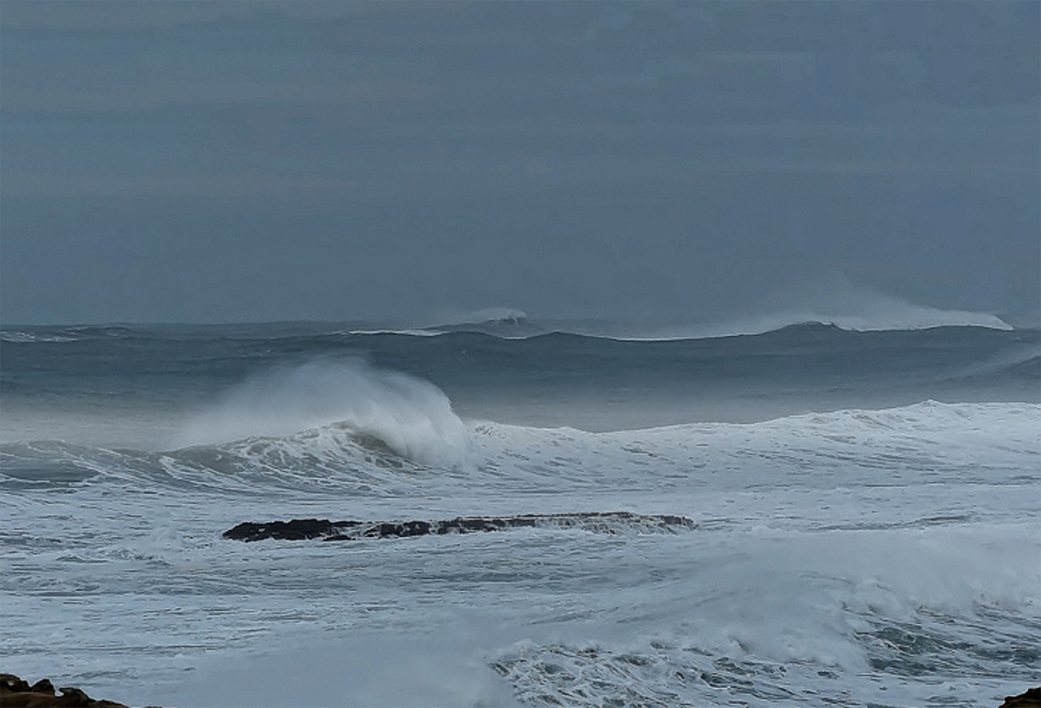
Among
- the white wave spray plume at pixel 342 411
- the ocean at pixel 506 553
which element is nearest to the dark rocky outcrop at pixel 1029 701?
the ocean at pixel 506 553

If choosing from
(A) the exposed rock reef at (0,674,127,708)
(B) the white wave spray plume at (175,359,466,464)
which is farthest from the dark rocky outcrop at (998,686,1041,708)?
(B) the white wave spray plume at (175,359,466,464)

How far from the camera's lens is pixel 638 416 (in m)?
24.7

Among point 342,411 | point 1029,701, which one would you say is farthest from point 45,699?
point 342,411

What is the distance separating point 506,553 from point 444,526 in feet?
4.42

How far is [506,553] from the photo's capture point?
30.5ft

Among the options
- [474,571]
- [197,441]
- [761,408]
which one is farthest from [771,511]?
[761,408]

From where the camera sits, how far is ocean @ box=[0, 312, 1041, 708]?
629cm

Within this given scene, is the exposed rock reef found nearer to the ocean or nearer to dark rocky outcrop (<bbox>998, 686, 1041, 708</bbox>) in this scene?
the ocean

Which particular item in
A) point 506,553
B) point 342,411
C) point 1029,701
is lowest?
point 506,553

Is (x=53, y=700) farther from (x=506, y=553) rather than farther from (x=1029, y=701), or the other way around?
(x=506, y=553)

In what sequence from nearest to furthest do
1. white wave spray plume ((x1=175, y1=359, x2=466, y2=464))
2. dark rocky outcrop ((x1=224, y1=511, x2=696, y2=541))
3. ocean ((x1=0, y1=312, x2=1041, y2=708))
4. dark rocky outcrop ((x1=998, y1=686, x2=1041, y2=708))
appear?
dark rocky outcrop ((x1=998, y1=686, x2=1041, y2=708))
ocean ((x1=0, y1=312, x2=1041, y2=708))
dark rocky outcrop ((x1=224, y1=511, x2=696, y2=541))
white wave spray plume ((x1=175, y1=359, x2=466, y2=464))

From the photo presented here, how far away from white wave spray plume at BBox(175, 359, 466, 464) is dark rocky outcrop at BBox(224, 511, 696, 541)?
504cm

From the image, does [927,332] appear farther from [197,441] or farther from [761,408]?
[197,441]

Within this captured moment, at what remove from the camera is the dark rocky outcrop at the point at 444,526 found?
33.6 feet
